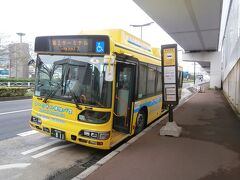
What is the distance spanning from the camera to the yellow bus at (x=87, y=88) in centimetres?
547

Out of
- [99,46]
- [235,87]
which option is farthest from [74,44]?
[235,87]

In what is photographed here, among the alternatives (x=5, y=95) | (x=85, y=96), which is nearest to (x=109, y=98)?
(x=85, y=96)

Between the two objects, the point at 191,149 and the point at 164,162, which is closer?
the point at 164,162

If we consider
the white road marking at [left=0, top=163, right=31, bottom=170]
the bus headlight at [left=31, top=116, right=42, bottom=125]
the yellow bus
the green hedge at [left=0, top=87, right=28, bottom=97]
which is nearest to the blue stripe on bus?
the yellow bus

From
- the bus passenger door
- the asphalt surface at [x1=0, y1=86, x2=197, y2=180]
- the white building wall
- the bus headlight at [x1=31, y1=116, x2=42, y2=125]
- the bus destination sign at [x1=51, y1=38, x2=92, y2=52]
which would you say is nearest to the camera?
the asphalt surface at [x1=0, y1=86, x2=197, y2=180]

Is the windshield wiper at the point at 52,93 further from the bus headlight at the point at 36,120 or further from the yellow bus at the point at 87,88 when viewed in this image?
the bus headlight at the point at 36,120

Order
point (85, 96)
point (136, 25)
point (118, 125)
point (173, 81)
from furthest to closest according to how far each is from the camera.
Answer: point (136, 25) < point (173, 81) < point (118, 125) < point (85, 96)

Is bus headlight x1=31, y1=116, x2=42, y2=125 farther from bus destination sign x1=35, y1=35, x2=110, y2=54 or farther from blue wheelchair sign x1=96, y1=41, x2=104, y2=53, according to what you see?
blue wheelchair sign x1=96, y1=41, x2=104, y2=53

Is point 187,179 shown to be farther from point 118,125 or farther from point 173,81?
point 173,81

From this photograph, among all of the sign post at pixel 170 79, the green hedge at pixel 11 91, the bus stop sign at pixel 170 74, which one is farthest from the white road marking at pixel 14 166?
the green hedge at pixel 11 91

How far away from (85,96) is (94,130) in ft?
2.72

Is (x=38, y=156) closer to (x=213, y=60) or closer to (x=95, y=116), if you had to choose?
(x=95, y=116)

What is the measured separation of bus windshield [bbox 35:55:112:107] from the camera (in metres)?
5.46

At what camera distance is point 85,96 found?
5578mm
